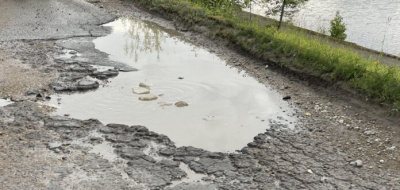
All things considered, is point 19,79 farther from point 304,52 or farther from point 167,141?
point 304,52

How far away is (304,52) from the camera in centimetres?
838

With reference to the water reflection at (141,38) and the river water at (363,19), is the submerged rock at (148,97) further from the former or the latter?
the river water at (363,19)

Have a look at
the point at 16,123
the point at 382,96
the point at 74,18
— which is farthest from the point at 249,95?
the point at 74,18

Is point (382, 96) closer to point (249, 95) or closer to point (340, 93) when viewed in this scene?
point (340, 93)

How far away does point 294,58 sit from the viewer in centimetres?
852

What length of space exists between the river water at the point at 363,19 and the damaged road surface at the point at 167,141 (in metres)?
3.96

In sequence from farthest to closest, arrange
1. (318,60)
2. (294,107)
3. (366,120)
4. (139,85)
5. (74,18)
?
(74,18) → (318,60) → (139,85) → (294,107) → (366,120)

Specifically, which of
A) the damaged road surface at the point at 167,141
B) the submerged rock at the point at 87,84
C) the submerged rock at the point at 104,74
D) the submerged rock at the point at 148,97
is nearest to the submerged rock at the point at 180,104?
the damaged road surface at the point at 167,141

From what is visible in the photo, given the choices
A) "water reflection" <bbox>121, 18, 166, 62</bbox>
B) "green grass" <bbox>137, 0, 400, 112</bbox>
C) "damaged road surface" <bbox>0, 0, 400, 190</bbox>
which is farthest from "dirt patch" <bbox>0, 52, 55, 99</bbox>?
"green grass" <bbox>137, 0, 400, 112</bbox>

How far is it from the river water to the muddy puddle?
13.2ft

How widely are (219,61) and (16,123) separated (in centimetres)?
481

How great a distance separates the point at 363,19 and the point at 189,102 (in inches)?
345

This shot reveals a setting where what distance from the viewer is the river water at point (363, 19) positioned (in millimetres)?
10859

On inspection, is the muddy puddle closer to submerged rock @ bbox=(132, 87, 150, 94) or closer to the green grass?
submerged rock @ bbox=(132, 87, 150, 94)
